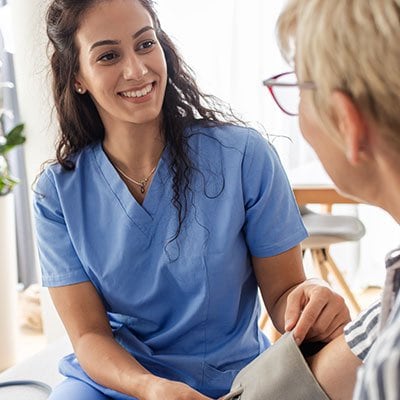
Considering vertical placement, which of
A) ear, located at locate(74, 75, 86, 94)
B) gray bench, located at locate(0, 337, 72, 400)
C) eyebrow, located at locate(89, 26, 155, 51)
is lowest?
gray bench, located at locate(0, 337, 72, 400)

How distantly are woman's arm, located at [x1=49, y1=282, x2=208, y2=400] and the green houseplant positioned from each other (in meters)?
1.33

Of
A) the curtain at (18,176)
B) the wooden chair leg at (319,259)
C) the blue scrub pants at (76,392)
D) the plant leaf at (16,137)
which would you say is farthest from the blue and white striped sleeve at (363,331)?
the curtain at (18,176)

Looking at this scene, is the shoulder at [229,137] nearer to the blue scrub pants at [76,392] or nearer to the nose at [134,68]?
the nose at [134,68]

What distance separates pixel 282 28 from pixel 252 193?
26.1 inches

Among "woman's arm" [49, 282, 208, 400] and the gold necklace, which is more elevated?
the gold necklace

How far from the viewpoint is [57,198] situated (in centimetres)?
172

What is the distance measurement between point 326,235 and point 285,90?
81.3 inches

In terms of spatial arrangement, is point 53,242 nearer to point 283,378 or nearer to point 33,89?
point 283,378

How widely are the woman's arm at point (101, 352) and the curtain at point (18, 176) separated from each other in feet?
6.17

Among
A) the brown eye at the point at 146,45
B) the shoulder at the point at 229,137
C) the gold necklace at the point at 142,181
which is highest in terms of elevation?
the brown eye at the point at 146,45

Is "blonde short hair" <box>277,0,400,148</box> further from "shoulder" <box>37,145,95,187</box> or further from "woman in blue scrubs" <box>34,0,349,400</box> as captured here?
"shoulder" <box>37,145,95,187</box>

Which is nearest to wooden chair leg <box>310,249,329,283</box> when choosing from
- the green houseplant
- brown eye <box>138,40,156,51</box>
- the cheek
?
the green houseplant

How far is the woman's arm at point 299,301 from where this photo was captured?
141 centimetres

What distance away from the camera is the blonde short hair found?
0.85 m
